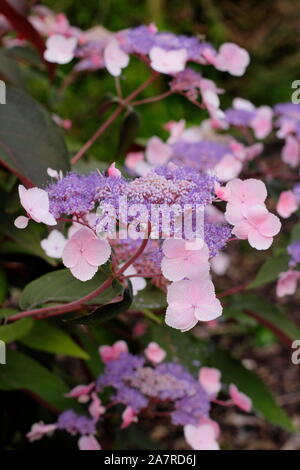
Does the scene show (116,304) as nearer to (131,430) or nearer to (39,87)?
(131,430)

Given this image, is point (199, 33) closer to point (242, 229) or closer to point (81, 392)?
point (81, 392)

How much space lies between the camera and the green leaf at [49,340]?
0.91 meters

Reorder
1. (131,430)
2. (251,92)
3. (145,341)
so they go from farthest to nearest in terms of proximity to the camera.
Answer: (251,92)
(145,341)
(131,430)

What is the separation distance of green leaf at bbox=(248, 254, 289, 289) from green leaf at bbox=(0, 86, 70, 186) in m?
0.31

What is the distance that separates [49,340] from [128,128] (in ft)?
1.13

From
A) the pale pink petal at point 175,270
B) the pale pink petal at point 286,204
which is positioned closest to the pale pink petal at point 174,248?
the pale pink petal at point 175,270

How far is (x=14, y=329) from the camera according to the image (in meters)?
0.78

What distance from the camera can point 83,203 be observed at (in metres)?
0.63

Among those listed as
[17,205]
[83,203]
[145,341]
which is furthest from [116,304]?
[145,341]

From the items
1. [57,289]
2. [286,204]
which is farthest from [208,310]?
[286,204]

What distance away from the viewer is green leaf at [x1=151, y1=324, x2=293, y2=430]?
44.4 inches

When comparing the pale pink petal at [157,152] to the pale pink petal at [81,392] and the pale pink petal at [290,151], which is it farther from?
the pale pink petal at [81,392]

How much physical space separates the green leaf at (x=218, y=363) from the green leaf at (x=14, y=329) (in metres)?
0.36
